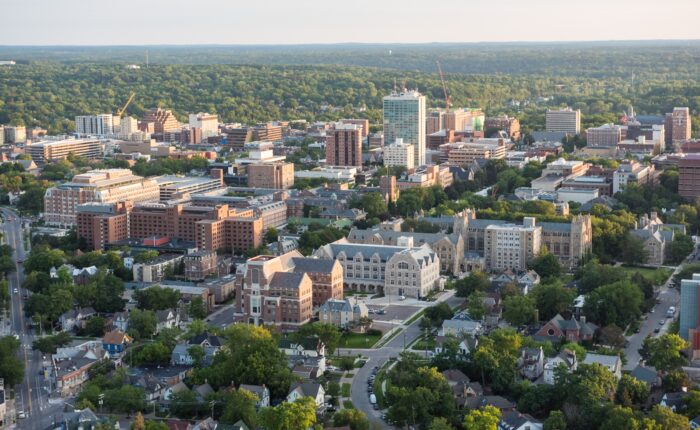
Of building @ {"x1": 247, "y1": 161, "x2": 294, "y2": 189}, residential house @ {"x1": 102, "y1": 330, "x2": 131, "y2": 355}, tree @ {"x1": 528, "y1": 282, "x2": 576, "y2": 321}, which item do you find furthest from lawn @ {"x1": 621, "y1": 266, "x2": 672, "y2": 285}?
building @ {"x1": 247, "y1": 161, "x2": 294, "y2": 189}

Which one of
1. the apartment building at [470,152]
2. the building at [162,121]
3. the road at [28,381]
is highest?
the building at [162,121]

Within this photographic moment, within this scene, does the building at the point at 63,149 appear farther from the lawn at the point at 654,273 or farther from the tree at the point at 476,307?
the tree at the point at 476,307

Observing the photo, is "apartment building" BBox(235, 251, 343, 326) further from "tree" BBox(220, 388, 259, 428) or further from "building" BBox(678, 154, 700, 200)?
"building" BBox(678, 154, 700, 200)

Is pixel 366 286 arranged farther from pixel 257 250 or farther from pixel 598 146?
pixel 598 146

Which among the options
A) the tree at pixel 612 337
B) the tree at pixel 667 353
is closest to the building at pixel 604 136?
the tree at pixel 612 337

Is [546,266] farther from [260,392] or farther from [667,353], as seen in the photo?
[260,392]

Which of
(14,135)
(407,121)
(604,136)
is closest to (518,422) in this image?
(407,121)
